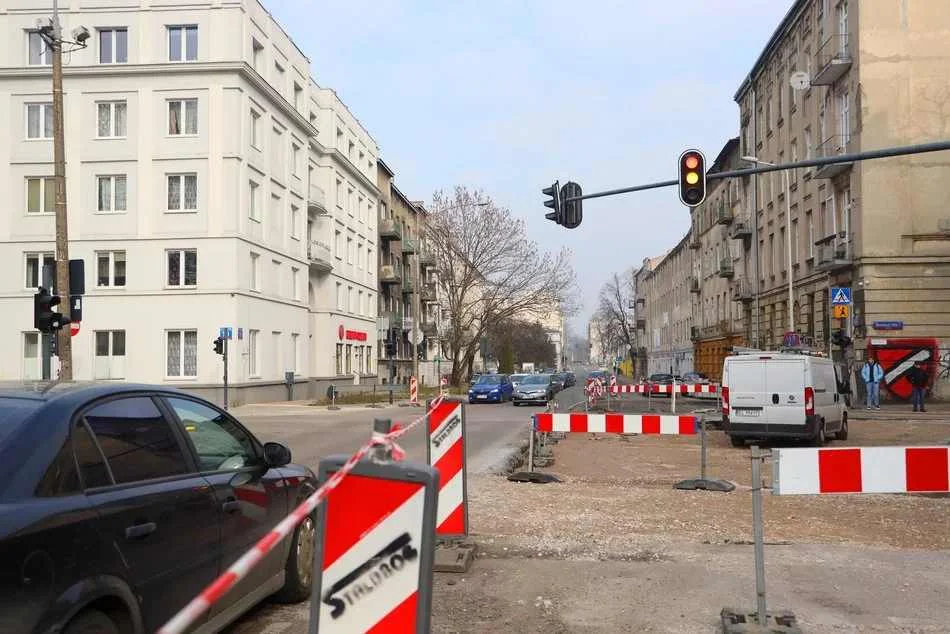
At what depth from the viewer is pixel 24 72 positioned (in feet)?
117

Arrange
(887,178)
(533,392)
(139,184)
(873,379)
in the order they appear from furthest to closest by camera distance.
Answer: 1. (533,392)
2. (139,184)
3. (887,178)
4. (873,379)

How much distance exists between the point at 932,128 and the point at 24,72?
122ft

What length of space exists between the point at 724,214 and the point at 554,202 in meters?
39.5

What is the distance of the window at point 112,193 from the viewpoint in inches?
1405

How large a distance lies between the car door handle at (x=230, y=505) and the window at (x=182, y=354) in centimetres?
3237

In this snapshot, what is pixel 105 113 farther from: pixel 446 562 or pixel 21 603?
pixel 21 603

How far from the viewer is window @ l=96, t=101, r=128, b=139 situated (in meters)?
35.8

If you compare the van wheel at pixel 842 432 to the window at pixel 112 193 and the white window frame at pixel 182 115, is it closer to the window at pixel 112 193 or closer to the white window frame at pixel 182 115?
the white window frame at pixel 182 115

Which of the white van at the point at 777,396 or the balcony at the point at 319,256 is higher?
the balcony at the point at 319,256

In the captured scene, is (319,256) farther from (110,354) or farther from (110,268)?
(110,354)

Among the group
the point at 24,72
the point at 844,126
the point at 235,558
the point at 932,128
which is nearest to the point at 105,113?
the point at 24,72

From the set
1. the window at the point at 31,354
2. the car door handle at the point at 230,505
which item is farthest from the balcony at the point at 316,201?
the car door handle at the point at 230,505

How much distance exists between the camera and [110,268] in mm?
35562

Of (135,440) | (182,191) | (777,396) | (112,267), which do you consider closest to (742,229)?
(182,191)
